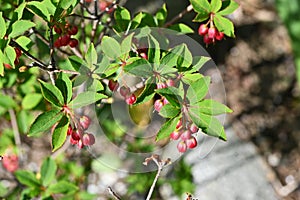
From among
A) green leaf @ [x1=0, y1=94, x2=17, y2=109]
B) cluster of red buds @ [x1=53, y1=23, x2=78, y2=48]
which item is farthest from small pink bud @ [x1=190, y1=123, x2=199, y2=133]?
green leaf @ [x1=0, y1=94, x2=17, y2=109]

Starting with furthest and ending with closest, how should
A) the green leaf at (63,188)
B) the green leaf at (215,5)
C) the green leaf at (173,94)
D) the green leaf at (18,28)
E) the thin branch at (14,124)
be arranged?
the thin branch at (14,124), the green leaf at (63,188), the green leaf at (215,5), the green leaf at (18,28), the green leaf at (173,94)

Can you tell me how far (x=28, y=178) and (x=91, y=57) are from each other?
59cm

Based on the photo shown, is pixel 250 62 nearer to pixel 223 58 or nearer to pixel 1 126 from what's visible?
pixel 223 58

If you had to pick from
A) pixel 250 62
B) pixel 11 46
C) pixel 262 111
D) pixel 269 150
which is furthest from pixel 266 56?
pixel 11 46

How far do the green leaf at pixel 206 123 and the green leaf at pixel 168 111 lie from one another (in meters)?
0.03

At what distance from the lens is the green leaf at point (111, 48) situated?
1.24 m

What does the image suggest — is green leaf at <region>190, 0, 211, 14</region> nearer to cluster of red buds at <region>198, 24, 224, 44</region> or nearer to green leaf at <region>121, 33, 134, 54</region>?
cluster of red buds at <region>198, 24, 224, 44</region>

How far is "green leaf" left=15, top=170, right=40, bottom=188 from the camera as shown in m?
1.63

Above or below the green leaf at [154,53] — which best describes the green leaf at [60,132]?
below

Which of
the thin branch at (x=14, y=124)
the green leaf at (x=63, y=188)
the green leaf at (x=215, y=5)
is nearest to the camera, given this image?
the green leaf at (x=215, y=5)

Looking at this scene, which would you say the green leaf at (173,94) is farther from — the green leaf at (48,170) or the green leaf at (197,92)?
the green leaf at (48,170)

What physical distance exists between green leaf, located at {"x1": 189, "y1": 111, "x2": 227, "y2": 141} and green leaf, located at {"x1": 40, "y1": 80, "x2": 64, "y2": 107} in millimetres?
287

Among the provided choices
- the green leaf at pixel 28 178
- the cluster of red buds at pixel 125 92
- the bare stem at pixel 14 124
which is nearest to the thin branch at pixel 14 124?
the bare stem at pixel 14 124

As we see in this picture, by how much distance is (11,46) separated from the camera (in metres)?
1.21
